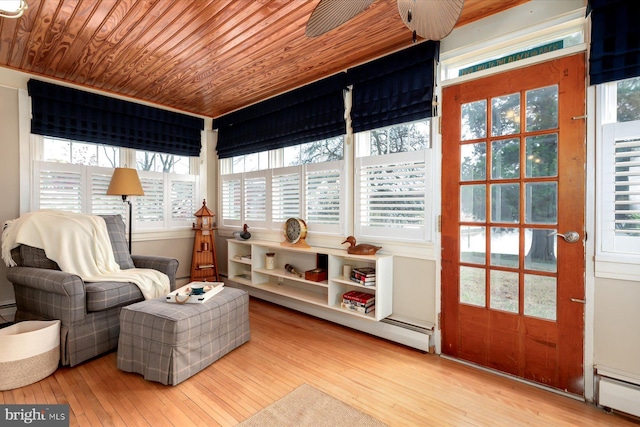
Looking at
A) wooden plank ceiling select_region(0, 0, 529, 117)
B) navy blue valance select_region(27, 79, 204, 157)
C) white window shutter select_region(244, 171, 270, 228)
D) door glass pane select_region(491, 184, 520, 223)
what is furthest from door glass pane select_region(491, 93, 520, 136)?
navy blue valance select_region(27, 79, 204, 157)

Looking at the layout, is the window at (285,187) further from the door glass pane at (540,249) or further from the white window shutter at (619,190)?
the white window shutter at (619,190)

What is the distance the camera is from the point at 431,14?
3.88 ft

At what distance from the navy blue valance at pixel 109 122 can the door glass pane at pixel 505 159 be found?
365 cm

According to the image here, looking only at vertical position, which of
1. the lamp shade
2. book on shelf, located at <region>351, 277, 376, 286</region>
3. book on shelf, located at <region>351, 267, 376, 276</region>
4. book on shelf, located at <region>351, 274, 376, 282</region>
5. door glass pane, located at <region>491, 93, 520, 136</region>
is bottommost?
book on shelf, located at <region>351, 277, 376, 286</region>

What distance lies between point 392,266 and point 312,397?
123 cm

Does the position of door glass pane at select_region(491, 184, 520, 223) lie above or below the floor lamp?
below

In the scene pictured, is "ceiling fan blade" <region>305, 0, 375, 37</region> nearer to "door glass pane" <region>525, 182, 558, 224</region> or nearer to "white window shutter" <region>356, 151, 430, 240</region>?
"white window shutter" <region>356, 151, 430, 240</region>

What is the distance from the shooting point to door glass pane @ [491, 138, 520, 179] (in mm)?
2045

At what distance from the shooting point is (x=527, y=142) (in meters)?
2.00

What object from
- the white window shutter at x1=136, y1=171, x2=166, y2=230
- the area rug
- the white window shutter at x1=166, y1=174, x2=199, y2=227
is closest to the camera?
the area rug

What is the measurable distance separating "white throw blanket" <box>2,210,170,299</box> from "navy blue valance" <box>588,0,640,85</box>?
11.3 feet

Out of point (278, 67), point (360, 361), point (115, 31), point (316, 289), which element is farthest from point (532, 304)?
point (115, 31)

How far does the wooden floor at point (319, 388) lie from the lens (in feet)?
5.43

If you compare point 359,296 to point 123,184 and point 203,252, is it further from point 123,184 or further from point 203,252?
point 123,184
